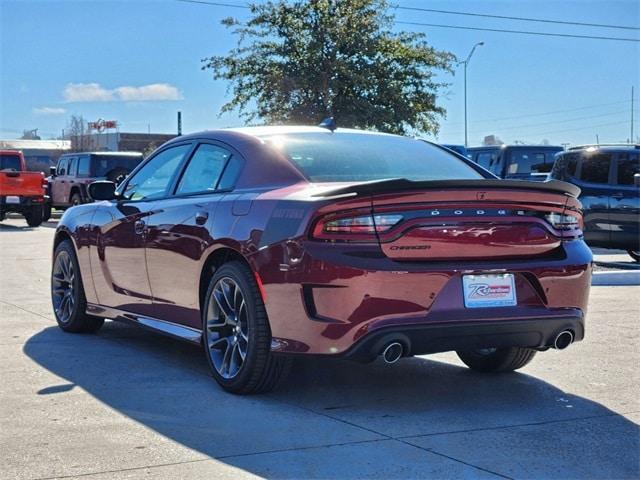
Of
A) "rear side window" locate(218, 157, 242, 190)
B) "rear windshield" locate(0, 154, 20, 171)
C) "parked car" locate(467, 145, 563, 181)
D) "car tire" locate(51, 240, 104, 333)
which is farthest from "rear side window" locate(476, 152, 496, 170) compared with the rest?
"rear side window" locate(218, 157, 242, 190)

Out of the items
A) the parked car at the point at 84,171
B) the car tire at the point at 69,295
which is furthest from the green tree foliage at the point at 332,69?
the car tire at the point at 69,295

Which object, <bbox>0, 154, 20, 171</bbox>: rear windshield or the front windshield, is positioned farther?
<bbox>0, 154, 20, 171</bbox>: rear windshield

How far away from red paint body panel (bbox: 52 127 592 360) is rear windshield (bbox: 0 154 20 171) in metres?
21.7

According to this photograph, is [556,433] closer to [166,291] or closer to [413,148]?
[413,148]

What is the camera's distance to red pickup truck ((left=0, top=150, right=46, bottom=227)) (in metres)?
25.1

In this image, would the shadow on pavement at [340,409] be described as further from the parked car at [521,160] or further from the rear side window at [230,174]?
the parked car at [521,160]

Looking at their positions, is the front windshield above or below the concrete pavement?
above

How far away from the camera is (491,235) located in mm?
5012

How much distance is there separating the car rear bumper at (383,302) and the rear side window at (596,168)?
9679 millimetres

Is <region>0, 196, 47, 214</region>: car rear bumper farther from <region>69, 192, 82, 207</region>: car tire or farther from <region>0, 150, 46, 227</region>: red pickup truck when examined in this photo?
<region>69, 192, 82, 207</region>: car tire

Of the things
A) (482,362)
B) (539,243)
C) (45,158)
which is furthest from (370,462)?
(45,158)

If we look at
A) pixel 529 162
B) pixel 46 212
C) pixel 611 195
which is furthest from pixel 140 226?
pixel 46 212

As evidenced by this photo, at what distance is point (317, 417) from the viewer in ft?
16.3

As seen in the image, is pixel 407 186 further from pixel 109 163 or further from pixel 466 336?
pixel 109 163
